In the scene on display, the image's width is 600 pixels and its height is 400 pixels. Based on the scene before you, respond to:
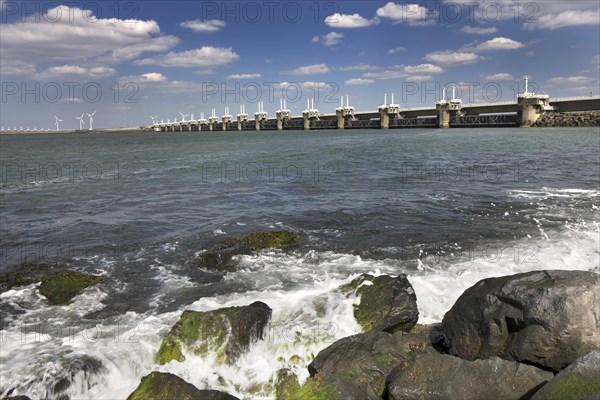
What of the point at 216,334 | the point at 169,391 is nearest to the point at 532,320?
the point at 216,334

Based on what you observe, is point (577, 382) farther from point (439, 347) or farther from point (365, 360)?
point (439, 347)

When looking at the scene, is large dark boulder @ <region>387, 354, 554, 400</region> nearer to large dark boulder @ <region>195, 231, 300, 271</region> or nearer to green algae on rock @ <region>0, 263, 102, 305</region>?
large dark boulder @ <region>195, 231, 300, 271</region>

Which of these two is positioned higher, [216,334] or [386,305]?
[386,305]

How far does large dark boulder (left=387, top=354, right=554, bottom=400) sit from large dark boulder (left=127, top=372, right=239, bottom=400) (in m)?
2.34

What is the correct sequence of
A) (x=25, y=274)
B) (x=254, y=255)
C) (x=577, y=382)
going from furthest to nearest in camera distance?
(x=254, y=255)
(x=25, y=274)
(x=577, y=382)

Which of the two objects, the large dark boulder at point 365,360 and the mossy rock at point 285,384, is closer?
the large dark boulder at point 365,360

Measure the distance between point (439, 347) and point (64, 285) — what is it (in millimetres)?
8666

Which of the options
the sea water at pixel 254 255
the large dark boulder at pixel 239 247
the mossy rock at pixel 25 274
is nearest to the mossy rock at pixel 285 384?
the sea water at pixel 254 255

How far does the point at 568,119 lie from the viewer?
318 ft

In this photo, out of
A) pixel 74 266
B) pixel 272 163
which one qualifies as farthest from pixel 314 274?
pixel 272 163

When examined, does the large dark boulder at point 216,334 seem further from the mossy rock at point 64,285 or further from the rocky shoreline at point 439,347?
the mossy rock at point 64,285

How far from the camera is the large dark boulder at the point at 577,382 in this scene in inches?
175

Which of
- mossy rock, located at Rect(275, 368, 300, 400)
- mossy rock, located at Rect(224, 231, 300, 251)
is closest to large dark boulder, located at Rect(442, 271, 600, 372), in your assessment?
mossy rock, located at Rect(275, 368, 300, 400)

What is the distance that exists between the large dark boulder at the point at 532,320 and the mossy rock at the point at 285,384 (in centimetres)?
255
